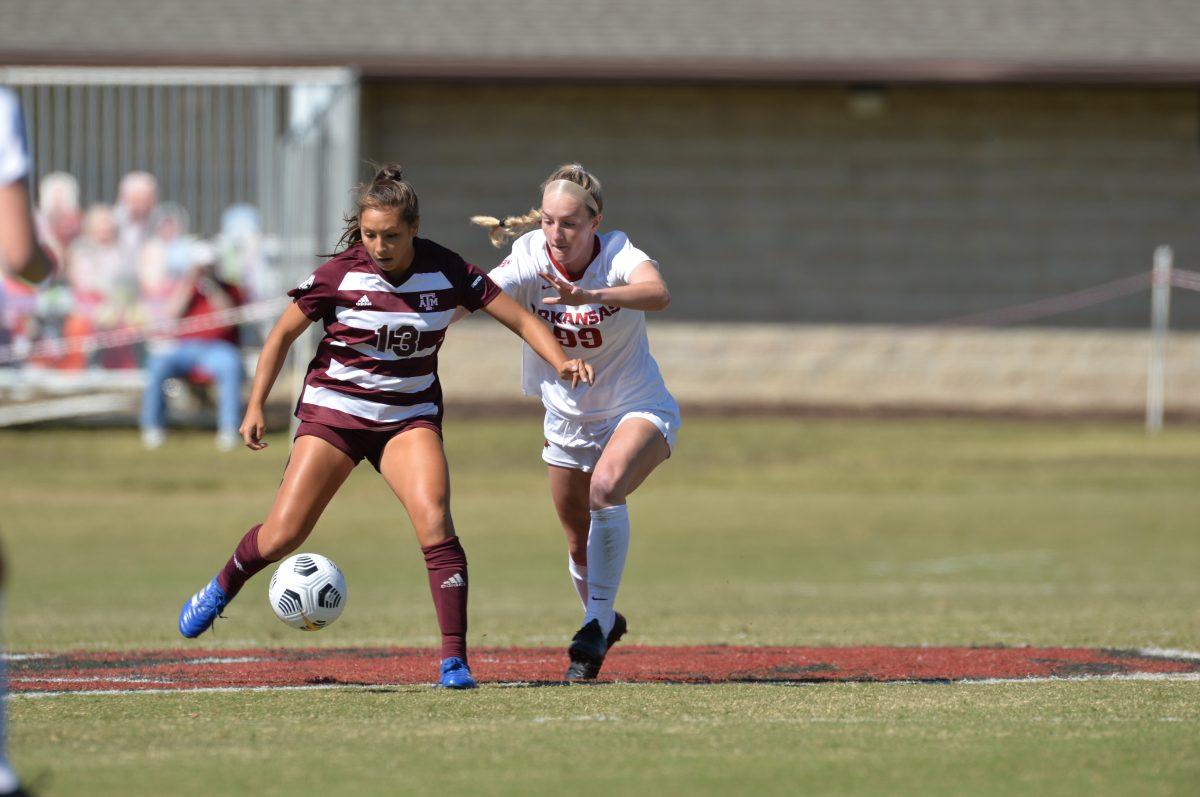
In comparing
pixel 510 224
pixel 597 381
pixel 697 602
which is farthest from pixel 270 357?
pixel 697 602

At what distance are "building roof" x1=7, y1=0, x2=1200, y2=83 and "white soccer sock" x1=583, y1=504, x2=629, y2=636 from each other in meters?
13.6

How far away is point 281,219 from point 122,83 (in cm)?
231

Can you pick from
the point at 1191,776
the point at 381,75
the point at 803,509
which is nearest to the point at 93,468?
the point at 381,75

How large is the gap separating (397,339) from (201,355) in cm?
1198

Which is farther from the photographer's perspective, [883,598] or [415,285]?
[883,598]

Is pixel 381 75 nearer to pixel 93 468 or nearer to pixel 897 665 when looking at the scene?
Result: pixel 93 468

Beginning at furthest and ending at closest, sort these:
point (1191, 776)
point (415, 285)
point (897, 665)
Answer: point (897, 665) < point (415, 285) < point (1191, 776)

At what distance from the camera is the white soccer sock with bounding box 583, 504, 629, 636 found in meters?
7.62

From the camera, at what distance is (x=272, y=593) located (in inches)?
290

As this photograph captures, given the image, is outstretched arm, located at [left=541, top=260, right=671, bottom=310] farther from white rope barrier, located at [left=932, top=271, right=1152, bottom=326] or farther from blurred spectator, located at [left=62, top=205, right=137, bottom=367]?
white rope barrier, located at [left=932, top=271, right=1152, bottom=326]

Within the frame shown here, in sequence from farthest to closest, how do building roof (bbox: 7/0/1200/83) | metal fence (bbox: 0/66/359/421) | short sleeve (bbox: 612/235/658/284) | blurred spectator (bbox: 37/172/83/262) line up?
building roof (bbox: 7/0/1200/83)
blurred spectator (bbox: 37/172/83/262)
metal fence (bbox: 0/66/359/421)
short sleeve (bbox: 612/235/658/284)

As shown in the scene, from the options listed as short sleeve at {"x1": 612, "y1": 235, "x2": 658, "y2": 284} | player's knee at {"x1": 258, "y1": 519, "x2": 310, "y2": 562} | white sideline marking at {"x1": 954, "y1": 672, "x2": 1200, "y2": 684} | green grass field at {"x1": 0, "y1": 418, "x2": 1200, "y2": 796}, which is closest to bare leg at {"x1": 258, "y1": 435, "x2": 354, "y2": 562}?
player's knee at {"x1": 258, "y1": 519, "x2": 310, "y2": 562}

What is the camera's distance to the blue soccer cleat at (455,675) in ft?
22.4

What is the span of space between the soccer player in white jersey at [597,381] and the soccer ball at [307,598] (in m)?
1.04
